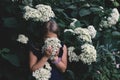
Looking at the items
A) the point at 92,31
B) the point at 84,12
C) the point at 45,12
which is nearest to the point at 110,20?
the point at 84,12

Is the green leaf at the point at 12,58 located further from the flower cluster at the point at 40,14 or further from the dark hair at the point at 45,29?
the flower cluster at the point at 40,14

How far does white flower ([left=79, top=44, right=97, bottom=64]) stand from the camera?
425 cm

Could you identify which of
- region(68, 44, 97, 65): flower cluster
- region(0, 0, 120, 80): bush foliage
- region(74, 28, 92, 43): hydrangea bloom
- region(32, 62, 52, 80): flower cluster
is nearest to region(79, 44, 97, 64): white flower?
region(68, 44, 97, 65): flower cluster

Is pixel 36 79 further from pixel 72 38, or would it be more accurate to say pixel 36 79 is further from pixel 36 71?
pixel 72 38

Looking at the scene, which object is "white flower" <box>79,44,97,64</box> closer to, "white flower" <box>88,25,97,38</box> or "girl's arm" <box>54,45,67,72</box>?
"girl's arm" <box>54,45,67,72</box>

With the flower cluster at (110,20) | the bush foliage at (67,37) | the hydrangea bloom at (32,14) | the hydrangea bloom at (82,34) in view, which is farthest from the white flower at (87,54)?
the flower cluster at (110,20)

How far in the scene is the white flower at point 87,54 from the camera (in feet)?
14.0

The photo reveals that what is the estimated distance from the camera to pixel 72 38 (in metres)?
4.55

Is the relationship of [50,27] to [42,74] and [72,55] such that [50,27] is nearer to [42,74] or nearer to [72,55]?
[72,55]

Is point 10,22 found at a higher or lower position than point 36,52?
higher

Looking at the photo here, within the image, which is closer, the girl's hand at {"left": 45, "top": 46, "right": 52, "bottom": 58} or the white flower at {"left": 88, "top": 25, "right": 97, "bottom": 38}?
the girl's hand at {"left": 45, "top": 46, "right": 52, "bottom": 58}

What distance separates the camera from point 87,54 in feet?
14.0

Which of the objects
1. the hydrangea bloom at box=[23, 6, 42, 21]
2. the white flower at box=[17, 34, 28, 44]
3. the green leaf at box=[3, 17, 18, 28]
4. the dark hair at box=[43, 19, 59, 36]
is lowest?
the white flower at box=[17, 34, 28, 44]

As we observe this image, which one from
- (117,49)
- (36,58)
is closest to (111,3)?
(117,49)
